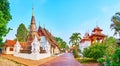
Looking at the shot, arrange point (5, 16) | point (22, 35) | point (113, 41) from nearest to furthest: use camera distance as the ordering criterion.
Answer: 1. point (5, 16)
2. point (113, 41)
3. point (22, 35)

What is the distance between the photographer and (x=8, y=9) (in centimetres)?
3619

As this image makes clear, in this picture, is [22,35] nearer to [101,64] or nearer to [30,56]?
[30,56]

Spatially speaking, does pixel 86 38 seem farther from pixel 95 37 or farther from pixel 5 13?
pixel 5 13

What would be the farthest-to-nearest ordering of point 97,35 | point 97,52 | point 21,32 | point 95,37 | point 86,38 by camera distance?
point 21,32
point 86,38
point 95,37
point 97,35
point 97,52

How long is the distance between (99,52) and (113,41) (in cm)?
556

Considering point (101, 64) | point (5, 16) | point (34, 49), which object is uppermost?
point (5, 16)

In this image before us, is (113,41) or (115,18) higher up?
(115,18)

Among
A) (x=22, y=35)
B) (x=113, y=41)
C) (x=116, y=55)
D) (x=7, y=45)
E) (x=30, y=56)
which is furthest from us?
(x=22, y=35)

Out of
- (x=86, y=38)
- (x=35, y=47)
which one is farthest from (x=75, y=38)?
(x=35, y=47)

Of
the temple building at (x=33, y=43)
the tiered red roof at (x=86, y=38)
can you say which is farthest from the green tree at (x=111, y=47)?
the tiered red roof at (x=86, y=38)

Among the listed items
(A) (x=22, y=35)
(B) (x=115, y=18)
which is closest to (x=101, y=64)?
(B) (x=115, y=18)

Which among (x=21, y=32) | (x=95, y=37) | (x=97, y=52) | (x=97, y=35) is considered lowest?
(x=97, y=52)

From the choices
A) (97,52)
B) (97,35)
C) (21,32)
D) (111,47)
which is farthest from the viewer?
(21,32)

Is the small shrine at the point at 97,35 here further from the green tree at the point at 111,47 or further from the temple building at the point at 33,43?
the green tree at the point at 111,47
